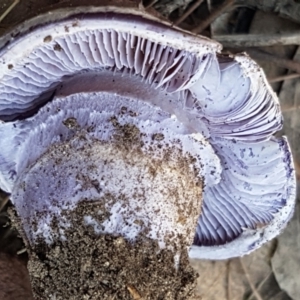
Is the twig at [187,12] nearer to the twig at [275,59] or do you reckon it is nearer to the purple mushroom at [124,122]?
the twig at [275,59]

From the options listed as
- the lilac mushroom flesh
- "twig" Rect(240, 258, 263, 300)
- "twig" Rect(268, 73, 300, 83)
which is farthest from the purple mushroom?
"twig" Rect(240, 258, 263, 300)

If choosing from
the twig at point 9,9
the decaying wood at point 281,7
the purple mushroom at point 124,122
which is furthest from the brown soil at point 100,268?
the decaying wood at point 281,7

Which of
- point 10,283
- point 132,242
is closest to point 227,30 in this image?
point 132,242

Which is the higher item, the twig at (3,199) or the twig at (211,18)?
the twig at (211,18)

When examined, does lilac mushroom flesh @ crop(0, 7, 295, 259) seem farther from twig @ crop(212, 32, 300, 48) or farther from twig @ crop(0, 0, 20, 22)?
twig @ crop(212, 32, 300, 48)

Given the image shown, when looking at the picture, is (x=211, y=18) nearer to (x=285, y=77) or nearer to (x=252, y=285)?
(x=285, y=77)

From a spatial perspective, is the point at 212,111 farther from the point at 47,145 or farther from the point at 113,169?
the point at 47,145

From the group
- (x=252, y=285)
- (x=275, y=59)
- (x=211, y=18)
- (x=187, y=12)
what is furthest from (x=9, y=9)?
(x=252, y=285)
